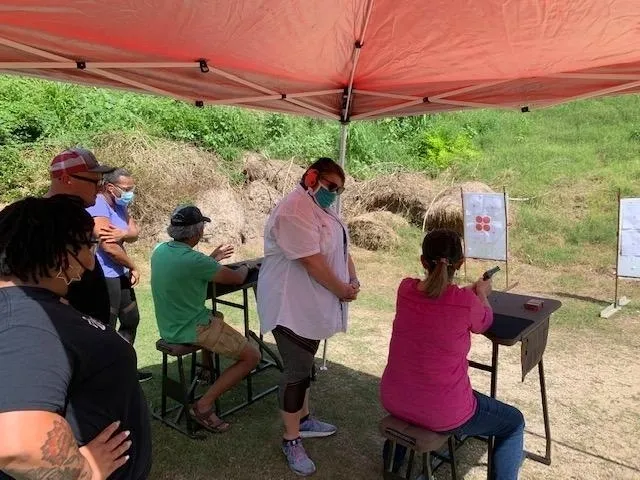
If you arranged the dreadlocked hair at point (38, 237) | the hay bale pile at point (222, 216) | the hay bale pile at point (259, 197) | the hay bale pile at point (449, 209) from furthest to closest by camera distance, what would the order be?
the hay bale pile at point (259, 197) → the hay bale pile at point (449, 209) → the hay bale pile at point (222, 216) → the dreadlocked hair at point (38, 237)

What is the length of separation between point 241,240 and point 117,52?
6058 millimetres

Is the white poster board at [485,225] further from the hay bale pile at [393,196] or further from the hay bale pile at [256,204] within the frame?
the hay bale pile at [256,204]

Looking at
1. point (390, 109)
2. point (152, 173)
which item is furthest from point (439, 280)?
point (152, 173)

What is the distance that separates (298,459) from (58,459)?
1826 mm

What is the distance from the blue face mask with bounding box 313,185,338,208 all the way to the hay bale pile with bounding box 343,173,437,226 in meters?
6.81

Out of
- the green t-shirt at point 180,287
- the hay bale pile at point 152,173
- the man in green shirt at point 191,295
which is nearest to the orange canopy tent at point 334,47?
the man in green shirt at point 191,295

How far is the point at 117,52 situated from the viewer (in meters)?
2.35

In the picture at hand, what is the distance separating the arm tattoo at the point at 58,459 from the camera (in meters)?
0.98

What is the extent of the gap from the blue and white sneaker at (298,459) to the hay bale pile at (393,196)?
694 centimetres

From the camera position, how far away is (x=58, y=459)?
101 centimetres

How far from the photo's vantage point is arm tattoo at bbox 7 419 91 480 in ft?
3.22

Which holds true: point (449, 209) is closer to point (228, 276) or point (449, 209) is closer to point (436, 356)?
point (228, 276)

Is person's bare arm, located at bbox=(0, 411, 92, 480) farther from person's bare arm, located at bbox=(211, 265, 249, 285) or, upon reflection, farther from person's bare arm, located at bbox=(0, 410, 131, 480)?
person's bare arm, located at bbox=(211, 265, 249, 285)

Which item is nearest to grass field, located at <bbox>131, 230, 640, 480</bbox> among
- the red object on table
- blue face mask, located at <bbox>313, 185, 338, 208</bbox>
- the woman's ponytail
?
the red object on table
